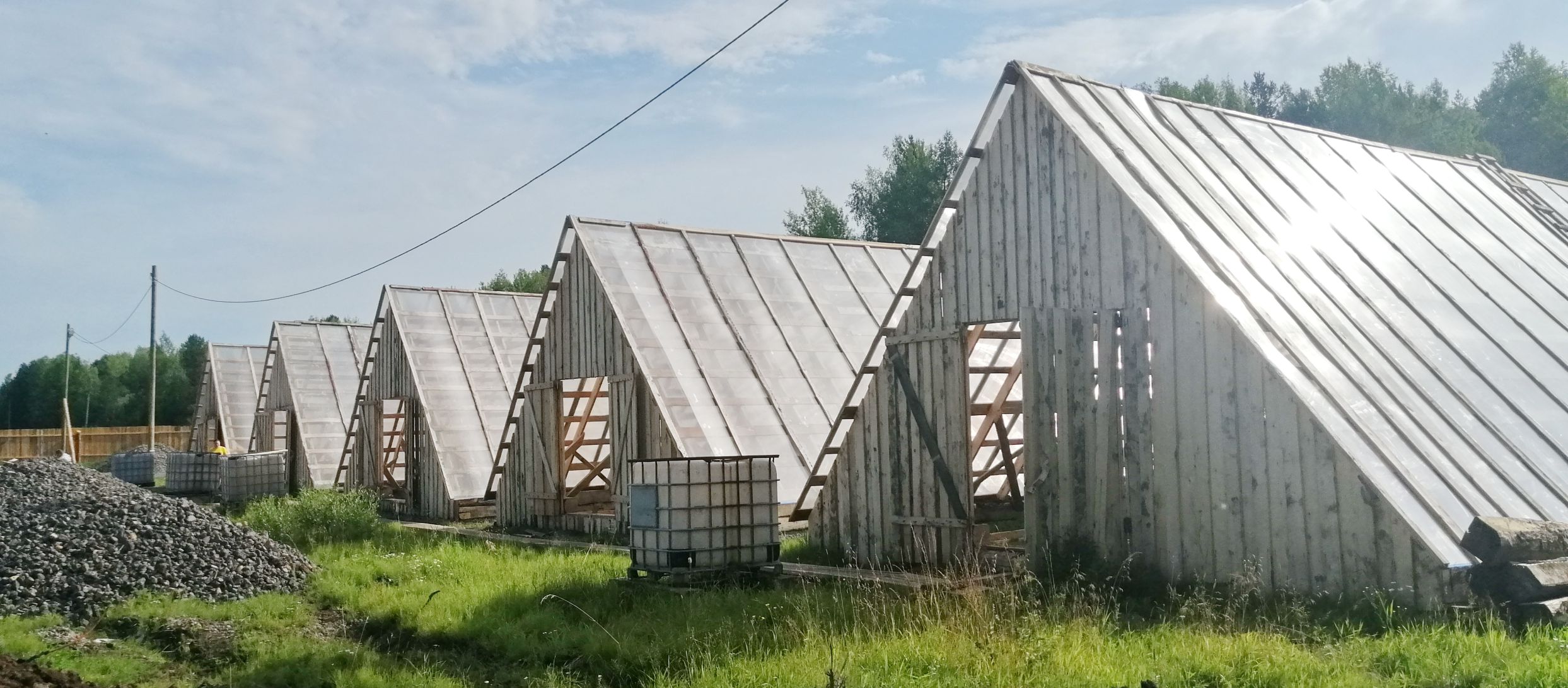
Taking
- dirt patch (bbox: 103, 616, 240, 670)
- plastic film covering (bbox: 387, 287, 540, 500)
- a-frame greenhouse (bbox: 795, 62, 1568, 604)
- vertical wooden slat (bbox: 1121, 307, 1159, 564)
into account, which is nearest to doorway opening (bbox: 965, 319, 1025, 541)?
a-frame greenhouse (bbox: 795, 62, 1568, 604)

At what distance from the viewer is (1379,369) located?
421 inches

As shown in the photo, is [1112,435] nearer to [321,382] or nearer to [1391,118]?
[321,382]

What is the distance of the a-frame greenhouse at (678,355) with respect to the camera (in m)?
17.3

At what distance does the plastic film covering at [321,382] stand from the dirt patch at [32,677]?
20.4 m

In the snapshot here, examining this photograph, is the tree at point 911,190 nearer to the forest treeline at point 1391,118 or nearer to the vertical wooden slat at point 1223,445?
the forest treeline at point 1391,118

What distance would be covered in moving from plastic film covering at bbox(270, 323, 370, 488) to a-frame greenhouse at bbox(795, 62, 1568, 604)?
18763 millimetres

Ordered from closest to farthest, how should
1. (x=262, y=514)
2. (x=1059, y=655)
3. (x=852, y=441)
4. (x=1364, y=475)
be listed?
(x=1059, y=655)
(x=1364, y=475)
(x=852, y=441)
(x=262, y=514)

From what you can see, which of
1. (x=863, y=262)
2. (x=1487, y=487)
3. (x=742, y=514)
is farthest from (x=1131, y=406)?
(x=863, y=262)

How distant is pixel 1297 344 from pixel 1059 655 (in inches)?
168

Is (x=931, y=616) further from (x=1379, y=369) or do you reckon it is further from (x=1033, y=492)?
(x=1379, y=369)

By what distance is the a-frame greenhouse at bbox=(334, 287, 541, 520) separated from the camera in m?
22.9

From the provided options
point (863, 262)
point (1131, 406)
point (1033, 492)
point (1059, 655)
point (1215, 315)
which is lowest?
point (1059, 655)

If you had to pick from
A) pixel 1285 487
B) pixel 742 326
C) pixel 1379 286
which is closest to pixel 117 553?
pixel 742 326

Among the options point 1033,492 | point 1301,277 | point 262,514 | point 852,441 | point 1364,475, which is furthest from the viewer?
point 262,514
